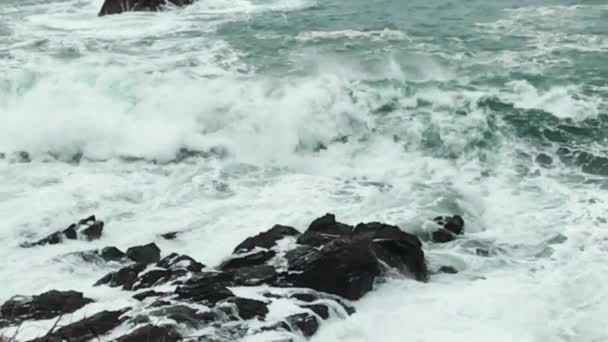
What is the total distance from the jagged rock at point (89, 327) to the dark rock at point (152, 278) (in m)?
0.72

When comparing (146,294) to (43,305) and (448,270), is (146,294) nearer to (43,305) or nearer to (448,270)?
(43,305)

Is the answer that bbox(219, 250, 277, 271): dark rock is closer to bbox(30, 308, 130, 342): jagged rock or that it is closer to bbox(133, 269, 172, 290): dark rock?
→ bbox(133, 269, 172, 290): dark rock

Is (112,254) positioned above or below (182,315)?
below

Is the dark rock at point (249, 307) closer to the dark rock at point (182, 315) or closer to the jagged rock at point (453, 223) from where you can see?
the dark rock at point (182, 315)

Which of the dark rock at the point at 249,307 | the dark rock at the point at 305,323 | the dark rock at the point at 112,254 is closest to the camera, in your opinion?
the dark rock at the point at 305,323

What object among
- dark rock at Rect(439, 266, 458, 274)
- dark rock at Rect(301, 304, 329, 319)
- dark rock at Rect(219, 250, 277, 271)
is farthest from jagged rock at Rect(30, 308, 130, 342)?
dark rock at Rect(439, 266, 458, 274)

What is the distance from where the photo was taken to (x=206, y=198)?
36.1 feet

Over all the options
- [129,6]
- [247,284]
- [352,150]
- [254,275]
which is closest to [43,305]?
[247,284]

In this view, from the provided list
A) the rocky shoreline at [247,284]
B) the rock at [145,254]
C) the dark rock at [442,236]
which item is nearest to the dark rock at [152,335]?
the rocky shoreline at [247,284]

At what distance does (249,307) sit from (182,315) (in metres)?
0.71

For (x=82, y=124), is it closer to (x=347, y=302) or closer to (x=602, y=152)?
(x=347, y=302)

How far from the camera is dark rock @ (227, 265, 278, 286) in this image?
788 cm

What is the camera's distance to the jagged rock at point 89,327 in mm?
5586

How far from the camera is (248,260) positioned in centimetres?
844
